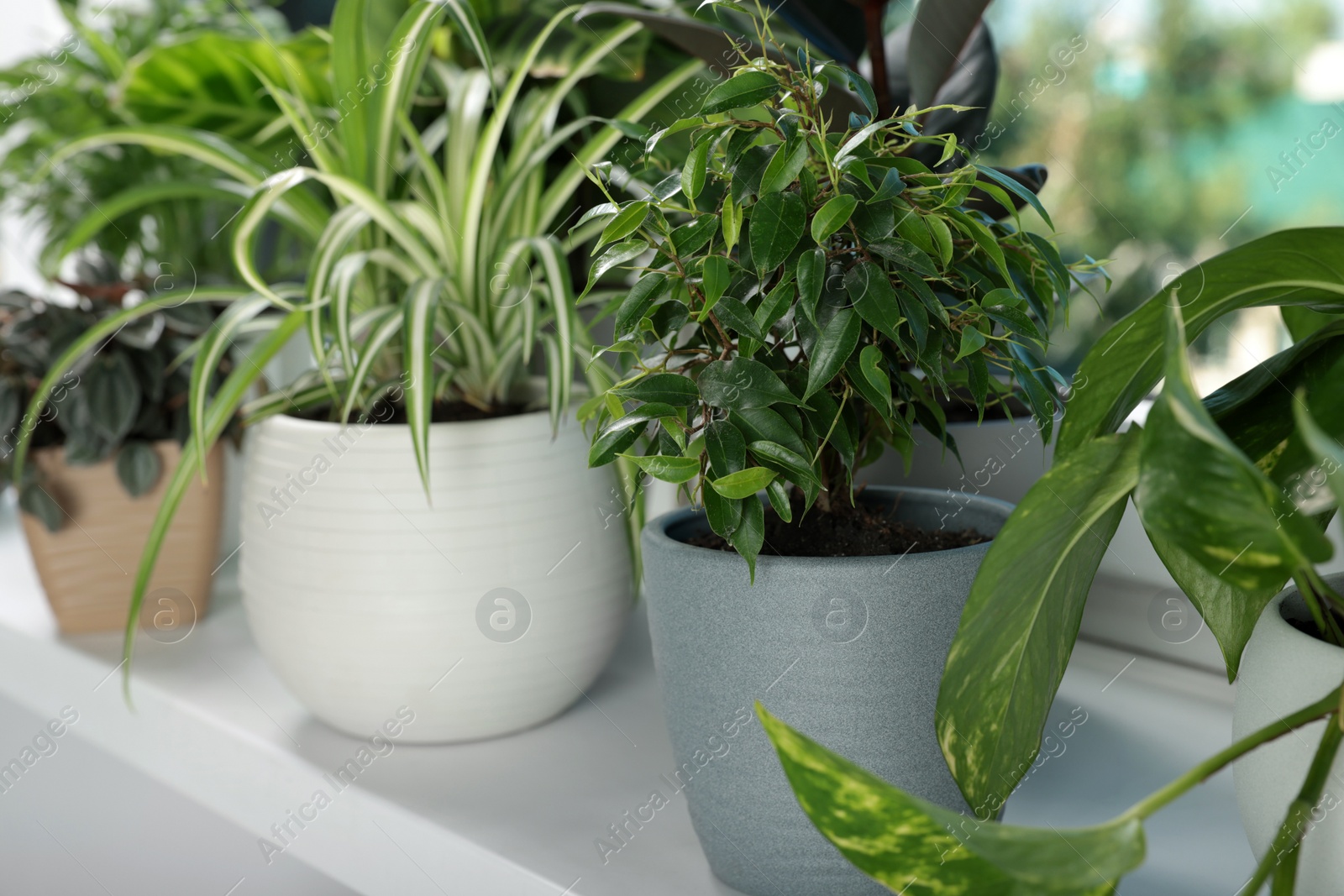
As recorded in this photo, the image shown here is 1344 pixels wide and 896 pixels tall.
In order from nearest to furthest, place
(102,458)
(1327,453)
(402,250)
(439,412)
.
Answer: (1327,453)
(439,412)
(402,250)
(102,458)

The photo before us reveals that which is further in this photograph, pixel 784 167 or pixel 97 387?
pixel 97 387

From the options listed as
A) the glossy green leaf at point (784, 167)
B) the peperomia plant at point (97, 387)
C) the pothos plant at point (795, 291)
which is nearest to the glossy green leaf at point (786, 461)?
the pothos plant at point (795, 291)

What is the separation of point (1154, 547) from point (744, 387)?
0.19 m

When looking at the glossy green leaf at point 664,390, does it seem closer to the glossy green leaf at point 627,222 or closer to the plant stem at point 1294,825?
the glossy green leaf at point 627,222

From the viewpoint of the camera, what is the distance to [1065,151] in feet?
11.3

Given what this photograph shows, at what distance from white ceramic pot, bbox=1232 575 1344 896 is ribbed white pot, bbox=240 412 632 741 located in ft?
1.46

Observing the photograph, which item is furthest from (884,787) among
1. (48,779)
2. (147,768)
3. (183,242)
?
(183,242)

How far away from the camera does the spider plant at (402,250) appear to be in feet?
2.34

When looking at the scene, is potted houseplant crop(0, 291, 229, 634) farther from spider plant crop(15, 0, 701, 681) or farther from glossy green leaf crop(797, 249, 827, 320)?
glossy green leaf crop(797, 249, 827, 320)

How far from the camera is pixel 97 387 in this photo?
102cm

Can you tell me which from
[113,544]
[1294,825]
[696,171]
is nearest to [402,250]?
[113,544]

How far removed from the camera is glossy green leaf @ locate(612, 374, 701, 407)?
18.2 inches

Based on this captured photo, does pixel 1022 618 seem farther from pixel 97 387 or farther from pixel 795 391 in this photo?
pixel 97 387

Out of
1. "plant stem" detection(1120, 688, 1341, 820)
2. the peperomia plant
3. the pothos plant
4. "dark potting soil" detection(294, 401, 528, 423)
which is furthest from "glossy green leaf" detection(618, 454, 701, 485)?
the peperomia plant
